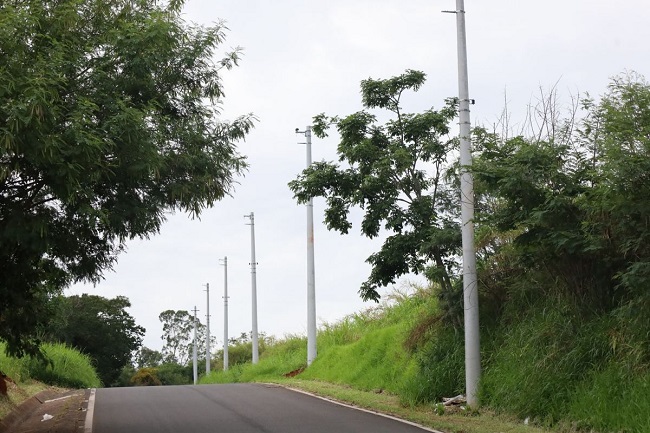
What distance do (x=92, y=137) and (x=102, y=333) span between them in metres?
55.2

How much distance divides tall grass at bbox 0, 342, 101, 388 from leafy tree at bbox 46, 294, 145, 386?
24.1 m

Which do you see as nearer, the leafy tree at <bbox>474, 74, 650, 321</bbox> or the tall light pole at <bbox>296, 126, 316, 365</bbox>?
the leafy tree at <bbox>474, 74, 650, 321</bbox>

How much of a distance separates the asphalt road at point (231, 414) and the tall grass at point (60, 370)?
635 centimetres

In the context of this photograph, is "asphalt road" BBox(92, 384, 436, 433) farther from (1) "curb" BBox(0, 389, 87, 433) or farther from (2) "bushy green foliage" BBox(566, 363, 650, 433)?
(2) "bushy green foliage" BBox(566, 363, 650, 433)

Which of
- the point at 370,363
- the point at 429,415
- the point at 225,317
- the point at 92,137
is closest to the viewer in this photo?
the point at 92,137

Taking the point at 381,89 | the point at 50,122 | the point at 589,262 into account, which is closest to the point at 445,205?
the point at 381,89

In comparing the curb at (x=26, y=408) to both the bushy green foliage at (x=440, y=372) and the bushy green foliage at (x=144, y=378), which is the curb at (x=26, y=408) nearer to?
the bushy green foliage at (x=440, y=372)

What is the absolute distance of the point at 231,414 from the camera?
18422 millimetres

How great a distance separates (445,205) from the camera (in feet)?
67.9

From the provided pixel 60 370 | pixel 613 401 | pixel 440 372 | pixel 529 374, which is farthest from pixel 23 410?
pixel 60 370

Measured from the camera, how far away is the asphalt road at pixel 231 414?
615 inches

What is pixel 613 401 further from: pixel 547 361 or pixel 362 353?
pixel 362 353

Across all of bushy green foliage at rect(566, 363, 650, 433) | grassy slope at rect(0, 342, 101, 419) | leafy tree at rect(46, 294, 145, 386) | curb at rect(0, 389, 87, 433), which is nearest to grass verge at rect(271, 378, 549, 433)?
bushy green foliage at rect(566, 363, 650, 433)

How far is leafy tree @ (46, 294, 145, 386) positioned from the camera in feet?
208
